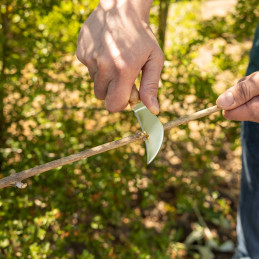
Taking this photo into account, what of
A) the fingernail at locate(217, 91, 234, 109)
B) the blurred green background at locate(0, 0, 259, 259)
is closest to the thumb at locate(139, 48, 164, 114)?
the fingernail at locate(217, 91, 234, 109)

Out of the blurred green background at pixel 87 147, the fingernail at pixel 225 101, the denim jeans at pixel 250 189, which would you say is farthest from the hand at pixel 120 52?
the denim jeans at pixel 250 189

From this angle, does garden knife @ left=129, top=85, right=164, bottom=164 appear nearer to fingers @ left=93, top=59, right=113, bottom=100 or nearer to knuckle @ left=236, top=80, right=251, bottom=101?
fingers @ left=93, top=59, right=113, bottom=100

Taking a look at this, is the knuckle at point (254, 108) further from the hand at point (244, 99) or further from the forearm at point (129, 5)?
the forearm at point (129, 5)

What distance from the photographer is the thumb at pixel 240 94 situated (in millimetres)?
1400

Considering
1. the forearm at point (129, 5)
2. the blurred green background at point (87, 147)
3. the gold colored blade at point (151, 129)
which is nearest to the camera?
the gold colored blade at point (151, 129)

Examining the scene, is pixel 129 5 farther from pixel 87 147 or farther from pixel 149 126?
pixel 87 147

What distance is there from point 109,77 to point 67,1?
4.57 feet

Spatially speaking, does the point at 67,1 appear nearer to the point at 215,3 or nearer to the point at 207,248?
the point at 207,248

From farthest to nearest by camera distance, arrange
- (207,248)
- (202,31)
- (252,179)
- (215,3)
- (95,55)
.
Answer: (215,3) → (207,248) → (202,31) → (252,179) → (95,55)

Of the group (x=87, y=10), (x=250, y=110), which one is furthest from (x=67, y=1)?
(x=250, y=110)

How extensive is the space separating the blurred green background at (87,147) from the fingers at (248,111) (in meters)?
0.58

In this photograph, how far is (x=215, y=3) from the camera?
6.05m

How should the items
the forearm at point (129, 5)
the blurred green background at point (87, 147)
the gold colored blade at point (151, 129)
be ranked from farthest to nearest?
1. the blurred green background at point (87, 147)
2. the forearm at point (129, 5)
3. the gold colored blade at point (151, 129)

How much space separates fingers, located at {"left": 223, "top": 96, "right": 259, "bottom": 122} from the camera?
4.70ft
